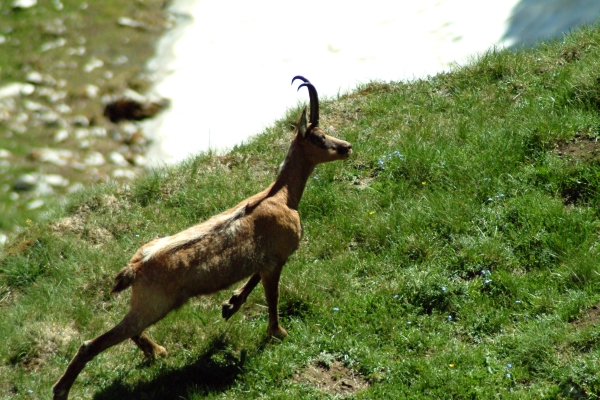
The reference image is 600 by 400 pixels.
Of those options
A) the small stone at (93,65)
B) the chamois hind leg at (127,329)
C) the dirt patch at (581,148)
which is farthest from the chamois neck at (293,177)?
the small stone at (93,65)

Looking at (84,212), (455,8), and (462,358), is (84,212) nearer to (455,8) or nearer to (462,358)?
(462,358)

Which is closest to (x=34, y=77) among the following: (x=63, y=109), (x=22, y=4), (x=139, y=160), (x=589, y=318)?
(x=63, y=109)

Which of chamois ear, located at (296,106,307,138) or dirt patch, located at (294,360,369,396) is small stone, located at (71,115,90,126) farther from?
dirt patch, located at (294,360,369,396)

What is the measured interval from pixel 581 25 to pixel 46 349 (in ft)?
29.9

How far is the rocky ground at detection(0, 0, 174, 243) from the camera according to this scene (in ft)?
42.0

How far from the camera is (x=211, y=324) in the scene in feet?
25.2

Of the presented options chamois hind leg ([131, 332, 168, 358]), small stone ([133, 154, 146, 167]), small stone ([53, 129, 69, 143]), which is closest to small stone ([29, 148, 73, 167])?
small stone ([53, 129, 69, 143])

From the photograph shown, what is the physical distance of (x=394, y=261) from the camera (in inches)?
325

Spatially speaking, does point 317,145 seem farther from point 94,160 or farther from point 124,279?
point 94,160

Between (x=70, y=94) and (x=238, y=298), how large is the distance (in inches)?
318

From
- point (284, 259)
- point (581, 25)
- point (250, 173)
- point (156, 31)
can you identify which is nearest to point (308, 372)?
point (284, 259)

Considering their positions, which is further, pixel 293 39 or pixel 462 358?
pixel 293 39

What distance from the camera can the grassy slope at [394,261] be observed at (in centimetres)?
692

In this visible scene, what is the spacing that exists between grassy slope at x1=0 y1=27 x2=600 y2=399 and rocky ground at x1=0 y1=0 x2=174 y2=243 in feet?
9.09
